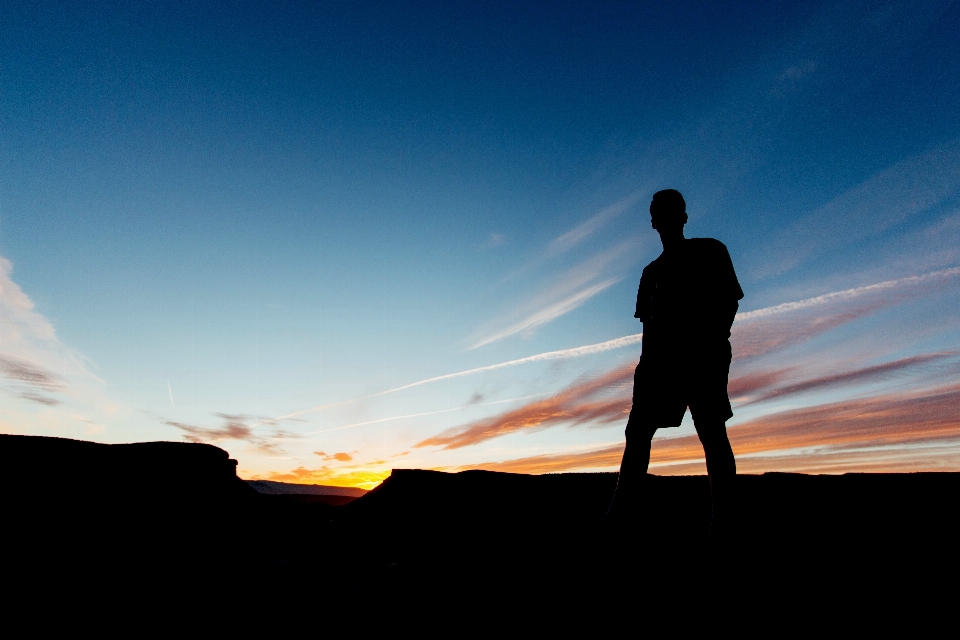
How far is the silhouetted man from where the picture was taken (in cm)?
314

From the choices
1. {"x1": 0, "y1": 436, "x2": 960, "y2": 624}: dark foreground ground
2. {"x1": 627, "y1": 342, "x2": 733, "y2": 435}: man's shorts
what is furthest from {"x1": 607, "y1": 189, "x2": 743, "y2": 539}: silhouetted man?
{"x1": 0, "y1": 436, "x2": 960, "y2": 624}: dark foreground ground

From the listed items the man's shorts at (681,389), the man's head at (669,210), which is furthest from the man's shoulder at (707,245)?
the man's shorts at (681,389)

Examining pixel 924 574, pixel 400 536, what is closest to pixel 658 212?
pixel 924 574

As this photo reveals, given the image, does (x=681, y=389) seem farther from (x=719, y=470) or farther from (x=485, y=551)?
(x=485, y=551)

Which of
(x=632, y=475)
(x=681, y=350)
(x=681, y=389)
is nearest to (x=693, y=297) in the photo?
(x=681, y=350)

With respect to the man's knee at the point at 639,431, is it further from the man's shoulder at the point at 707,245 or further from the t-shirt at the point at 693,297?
the man's shoulder at the point at 707,245

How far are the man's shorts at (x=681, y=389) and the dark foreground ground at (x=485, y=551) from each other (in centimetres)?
78

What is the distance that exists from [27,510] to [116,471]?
3.85ft

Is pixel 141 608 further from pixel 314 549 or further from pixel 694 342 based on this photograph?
pixel 694 342

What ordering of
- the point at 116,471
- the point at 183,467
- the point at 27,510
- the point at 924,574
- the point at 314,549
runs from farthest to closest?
the point at 183,467
the point at 116,471
the point at 27,510
the point at 314,549
the point at 924,574

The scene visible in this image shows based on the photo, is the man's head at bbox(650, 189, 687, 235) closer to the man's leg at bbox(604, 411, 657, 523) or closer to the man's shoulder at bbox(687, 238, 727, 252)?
the man's shoulder at bbox(687, 238, 727, 252)

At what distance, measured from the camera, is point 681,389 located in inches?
128

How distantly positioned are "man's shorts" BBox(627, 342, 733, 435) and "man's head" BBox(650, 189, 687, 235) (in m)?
0.91

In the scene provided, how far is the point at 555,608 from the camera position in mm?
1971
